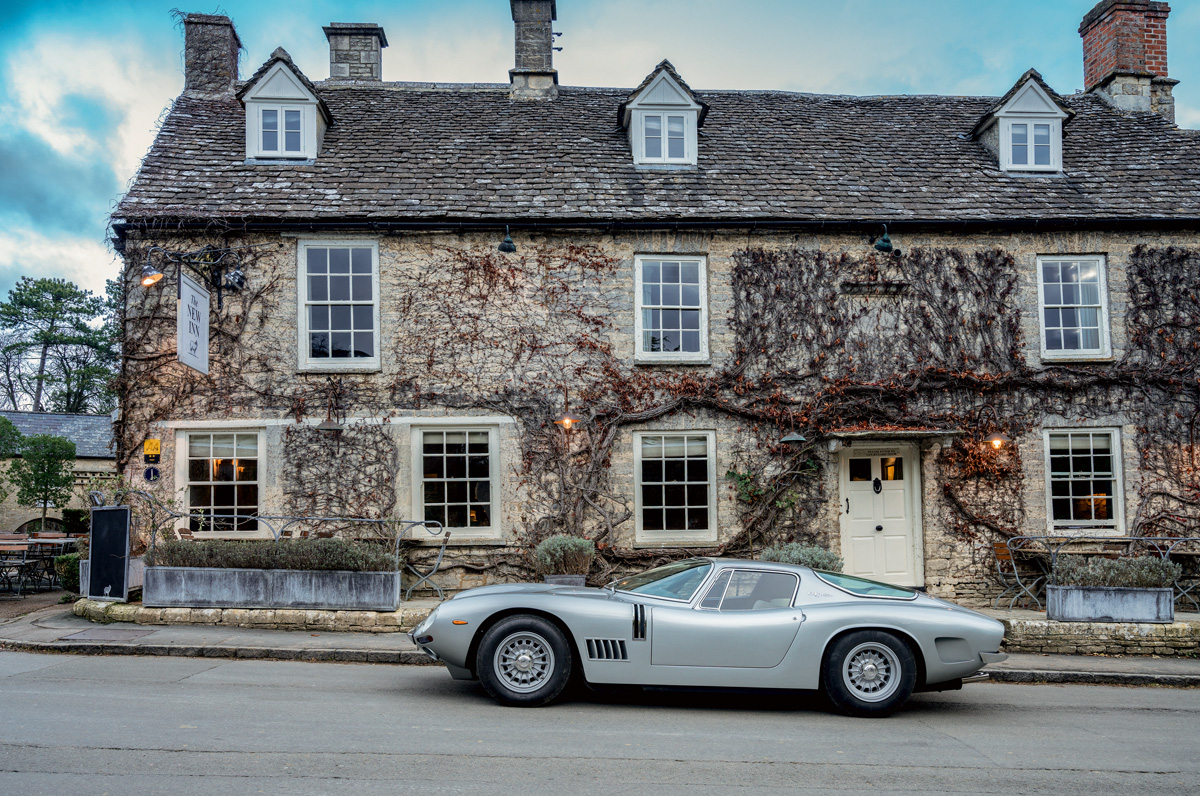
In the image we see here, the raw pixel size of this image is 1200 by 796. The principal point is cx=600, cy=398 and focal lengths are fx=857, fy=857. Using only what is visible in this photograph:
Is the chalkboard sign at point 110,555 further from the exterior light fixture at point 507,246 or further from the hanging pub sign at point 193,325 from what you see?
the exterior light fixture at point 507,246

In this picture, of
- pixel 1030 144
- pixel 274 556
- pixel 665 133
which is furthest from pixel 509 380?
pixel 1030 144

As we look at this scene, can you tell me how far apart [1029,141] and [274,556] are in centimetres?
1369

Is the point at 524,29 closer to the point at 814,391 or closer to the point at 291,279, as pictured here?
the point at 291,279

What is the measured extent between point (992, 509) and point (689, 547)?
4.63 meters

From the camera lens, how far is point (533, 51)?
1670cm

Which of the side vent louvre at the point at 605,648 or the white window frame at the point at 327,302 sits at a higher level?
the white window frame at the point at 327,302

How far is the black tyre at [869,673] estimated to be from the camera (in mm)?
6875

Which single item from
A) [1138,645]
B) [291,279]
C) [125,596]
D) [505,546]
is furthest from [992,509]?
[125,596]

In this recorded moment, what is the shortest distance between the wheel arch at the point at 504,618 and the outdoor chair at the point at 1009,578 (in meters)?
8.17

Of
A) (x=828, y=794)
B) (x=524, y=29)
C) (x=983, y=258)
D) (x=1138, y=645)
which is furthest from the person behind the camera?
(x=524, y=29)

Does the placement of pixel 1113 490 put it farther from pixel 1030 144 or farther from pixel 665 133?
pixel 665 133

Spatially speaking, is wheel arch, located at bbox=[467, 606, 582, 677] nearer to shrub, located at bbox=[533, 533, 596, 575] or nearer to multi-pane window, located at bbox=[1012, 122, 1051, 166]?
shrub, located at bbox=[533, 533, 596, 575]

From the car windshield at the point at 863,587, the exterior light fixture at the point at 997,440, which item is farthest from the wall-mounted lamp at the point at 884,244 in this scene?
the car windshield at the point at 863,587

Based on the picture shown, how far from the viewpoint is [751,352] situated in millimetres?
13062
